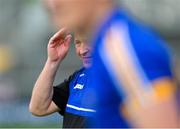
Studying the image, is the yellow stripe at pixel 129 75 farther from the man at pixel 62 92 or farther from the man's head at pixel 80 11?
the man at pixel 62 92

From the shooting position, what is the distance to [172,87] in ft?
5.24

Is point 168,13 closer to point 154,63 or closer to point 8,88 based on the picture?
point 8,88

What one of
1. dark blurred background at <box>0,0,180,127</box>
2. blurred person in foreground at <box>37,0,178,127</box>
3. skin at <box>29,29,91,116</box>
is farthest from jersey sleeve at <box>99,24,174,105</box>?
dark blurred background at <box>0,0,180,127</box>

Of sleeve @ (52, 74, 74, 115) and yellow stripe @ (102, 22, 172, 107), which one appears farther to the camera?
sleeve @ (52, 74, 74, 115)

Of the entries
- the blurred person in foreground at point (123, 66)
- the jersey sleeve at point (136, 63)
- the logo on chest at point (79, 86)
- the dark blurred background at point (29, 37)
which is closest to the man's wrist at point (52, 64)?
the logo on chest at point (79, 86)

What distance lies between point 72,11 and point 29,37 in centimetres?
1566

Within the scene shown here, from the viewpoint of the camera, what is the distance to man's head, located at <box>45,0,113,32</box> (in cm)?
170

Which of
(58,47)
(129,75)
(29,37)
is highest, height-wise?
(129,75)

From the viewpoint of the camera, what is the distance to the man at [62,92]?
315 centimetres

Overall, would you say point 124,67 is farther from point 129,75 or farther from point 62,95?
point 62,95

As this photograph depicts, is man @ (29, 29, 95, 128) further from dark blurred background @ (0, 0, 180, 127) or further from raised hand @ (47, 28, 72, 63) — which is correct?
dark blurred background @ (0, 0, 180, 127)

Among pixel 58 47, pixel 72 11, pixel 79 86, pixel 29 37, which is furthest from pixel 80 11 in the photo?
pixel 29 37

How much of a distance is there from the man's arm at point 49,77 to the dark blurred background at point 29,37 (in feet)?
35.4

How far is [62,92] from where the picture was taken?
136 inches
